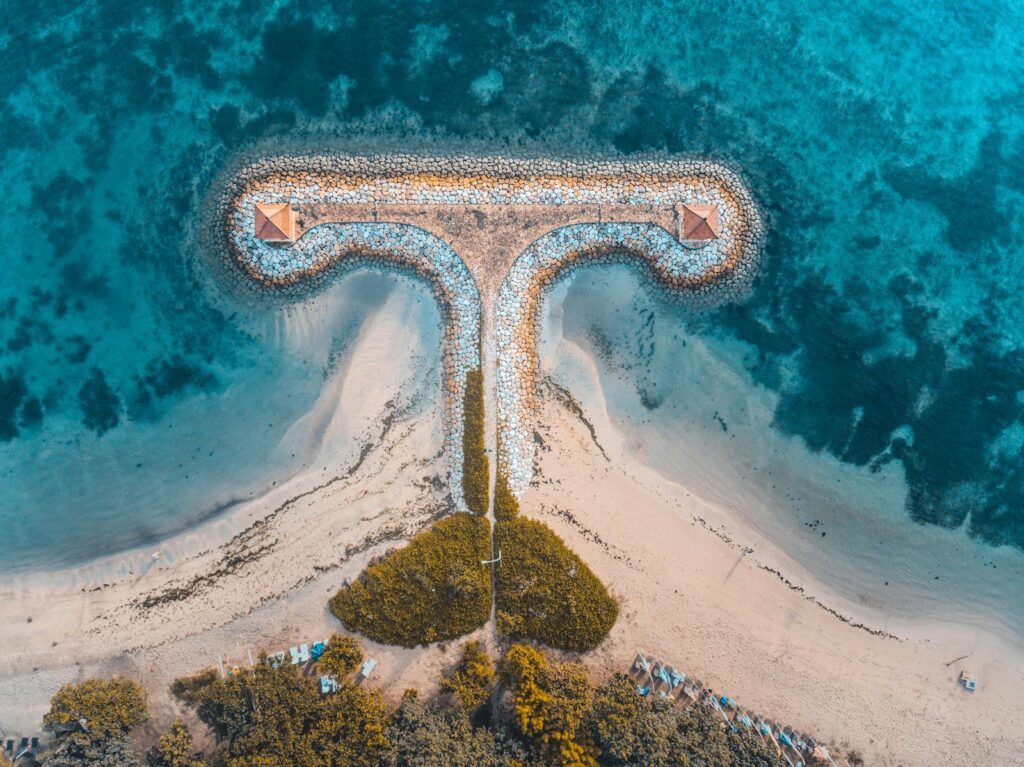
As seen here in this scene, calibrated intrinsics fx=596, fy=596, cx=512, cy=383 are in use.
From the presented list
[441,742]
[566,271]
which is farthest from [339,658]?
[566,271]

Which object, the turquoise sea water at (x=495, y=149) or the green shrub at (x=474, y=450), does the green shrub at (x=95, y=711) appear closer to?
the turquoise sea water at (x=495, y=149)

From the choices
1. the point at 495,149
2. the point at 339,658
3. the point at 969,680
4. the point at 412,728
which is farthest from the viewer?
the point at 495,149

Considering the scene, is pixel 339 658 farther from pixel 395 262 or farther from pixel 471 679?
pixel 395 262

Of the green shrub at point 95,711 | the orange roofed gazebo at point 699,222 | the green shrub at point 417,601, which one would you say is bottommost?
the green shrub at point 95,711

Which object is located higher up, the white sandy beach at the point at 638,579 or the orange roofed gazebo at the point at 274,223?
the orange roofed gazebo at the point at 274,223

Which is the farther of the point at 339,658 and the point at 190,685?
the point at 190,685

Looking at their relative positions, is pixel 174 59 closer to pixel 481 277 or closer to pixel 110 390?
pixel 110 390

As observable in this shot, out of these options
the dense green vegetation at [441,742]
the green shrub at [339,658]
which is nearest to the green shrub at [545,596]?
the dense green vegetation at [441,742]
